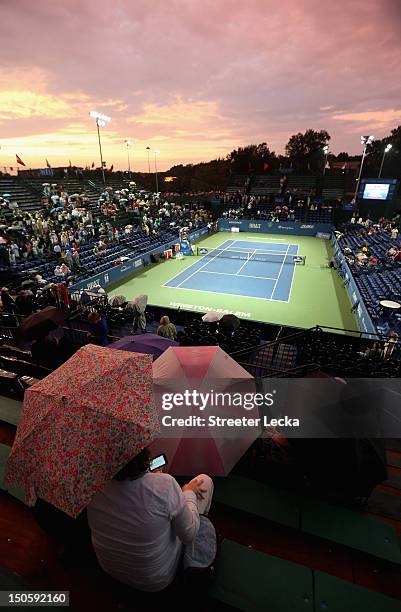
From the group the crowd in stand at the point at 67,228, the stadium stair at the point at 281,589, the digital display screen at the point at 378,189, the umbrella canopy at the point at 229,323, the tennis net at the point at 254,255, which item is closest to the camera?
the stadium stair at the point at 281,589

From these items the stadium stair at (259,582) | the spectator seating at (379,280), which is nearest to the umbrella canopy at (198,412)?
the stadium stair at (259,582)

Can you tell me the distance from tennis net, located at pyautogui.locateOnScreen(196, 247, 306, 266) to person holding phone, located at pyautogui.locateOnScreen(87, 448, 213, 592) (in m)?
24.9

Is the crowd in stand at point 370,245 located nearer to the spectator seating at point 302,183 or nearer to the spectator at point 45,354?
the spectator seating at point 302,183

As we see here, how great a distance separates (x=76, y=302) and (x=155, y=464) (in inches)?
489

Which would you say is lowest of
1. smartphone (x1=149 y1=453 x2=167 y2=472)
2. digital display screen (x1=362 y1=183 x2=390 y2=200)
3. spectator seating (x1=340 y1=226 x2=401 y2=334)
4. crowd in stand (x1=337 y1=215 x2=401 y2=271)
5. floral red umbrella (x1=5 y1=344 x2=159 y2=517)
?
spectator seating (x1=340 y1=226 x2=401 y2=334)

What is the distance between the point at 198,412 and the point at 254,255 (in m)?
25.8

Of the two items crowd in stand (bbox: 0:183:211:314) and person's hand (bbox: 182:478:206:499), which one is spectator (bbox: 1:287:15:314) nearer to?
crowd in stand (bbox: 0:183:211:314)

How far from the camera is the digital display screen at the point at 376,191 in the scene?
36469 millimetres

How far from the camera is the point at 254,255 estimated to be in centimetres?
2802

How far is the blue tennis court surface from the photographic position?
19484 mm

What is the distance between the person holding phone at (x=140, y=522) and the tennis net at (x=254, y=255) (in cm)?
2486

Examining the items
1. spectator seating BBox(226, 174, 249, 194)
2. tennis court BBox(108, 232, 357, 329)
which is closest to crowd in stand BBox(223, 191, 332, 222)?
spectator seating BBox(226, 174, 249, 194)

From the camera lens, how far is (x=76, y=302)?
45.4 ft

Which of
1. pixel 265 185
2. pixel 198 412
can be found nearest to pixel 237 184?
pixel 265 185
